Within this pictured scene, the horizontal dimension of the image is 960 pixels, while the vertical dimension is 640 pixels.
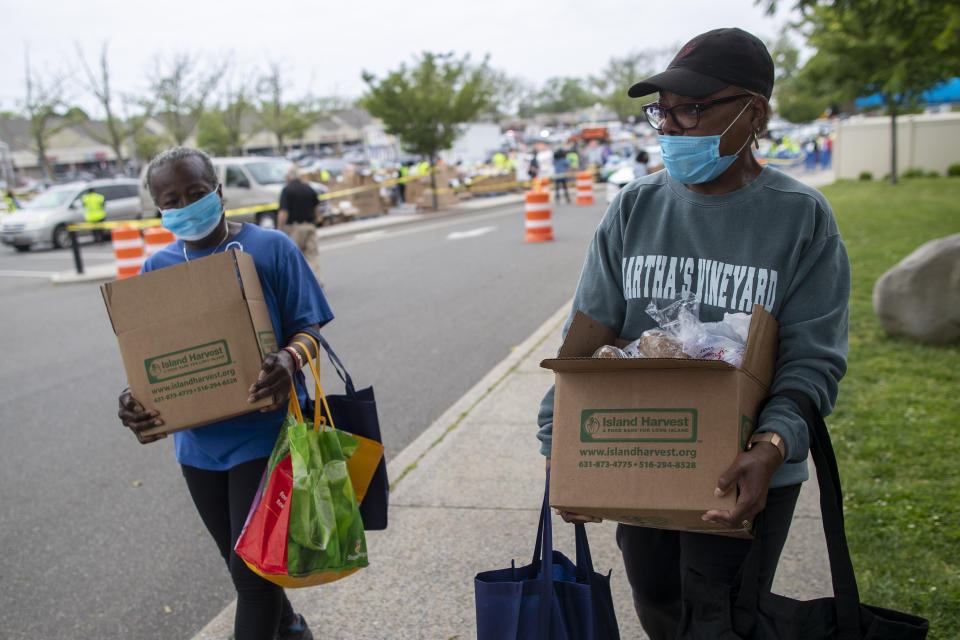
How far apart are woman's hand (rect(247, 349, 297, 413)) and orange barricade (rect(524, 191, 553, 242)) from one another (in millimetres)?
13084

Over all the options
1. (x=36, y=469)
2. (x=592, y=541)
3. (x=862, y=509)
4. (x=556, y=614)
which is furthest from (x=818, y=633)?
(x=36, y=469)

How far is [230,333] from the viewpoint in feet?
7.54

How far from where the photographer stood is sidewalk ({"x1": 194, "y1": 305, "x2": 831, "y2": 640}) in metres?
3.12

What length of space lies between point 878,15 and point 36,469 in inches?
333

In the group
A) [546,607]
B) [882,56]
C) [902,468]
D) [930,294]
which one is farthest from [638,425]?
[882,56]

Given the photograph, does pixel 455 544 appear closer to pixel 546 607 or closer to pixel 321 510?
pixel 321 510

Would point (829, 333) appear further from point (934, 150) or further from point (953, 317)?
point (934, 150)

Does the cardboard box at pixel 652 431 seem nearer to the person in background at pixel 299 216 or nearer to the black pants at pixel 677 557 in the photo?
the black pants at pixel 677 557

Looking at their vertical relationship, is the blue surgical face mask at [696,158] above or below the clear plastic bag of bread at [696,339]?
above

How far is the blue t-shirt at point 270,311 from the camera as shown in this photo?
244cm

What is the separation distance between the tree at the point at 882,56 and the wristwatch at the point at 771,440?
7384mm

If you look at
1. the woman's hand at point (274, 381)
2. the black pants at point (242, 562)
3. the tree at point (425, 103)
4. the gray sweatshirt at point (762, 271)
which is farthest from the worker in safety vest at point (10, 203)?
the gray sweatshirt at point (762, 271)

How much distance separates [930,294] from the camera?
6.30m

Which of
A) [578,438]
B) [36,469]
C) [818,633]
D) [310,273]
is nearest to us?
[818,633]
